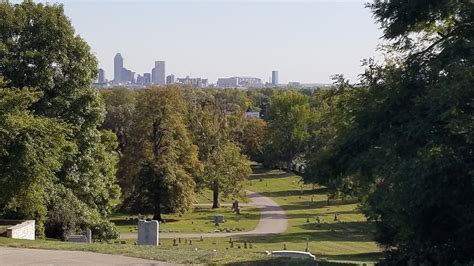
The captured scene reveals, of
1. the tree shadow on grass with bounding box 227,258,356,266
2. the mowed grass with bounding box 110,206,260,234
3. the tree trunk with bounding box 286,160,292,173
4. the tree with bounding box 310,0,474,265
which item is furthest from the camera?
the tree trunk with bounding box 286,160,292,173

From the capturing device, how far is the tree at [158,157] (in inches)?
1928

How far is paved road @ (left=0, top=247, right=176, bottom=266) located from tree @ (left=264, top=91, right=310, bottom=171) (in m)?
71.7

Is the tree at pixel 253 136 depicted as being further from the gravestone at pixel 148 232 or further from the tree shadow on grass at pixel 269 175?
the gravestone at pixel 148 232

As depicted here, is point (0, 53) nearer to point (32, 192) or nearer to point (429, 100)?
point (32, 192)

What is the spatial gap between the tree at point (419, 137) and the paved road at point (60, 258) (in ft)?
16.4

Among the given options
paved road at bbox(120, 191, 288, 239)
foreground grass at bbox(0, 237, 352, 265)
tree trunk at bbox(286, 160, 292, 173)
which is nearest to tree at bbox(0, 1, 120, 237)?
foreground grass at bbox(0, 237, 352, 265)

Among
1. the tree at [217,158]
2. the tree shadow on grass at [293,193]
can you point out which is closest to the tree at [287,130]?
the tree shadow on grass at [293,193]

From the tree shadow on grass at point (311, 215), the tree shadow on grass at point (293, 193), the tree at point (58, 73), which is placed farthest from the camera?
the tree shadow on grass at point (293, 193)

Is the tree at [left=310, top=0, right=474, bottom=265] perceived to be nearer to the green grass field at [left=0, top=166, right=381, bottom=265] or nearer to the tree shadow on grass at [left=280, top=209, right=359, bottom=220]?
the green grass field at [left=0, top=166, right=381, bottom=265]

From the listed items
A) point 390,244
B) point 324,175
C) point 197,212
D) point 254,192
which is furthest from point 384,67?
point 254,192

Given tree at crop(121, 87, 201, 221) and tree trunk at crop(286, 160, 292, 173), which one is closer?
tree at crop(121, 87, 201, 221)

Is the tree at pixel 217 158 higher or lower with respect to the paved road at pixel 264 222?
higher

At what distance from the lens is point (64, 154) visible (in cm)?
2762

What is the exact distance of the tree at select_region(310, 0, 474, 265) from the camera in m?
13.5
